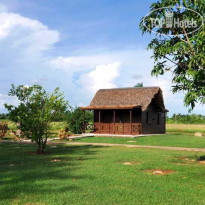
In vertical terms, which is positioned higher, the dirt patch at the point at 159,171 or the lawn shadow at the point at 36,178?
the lawn shadow at the point at 36,178

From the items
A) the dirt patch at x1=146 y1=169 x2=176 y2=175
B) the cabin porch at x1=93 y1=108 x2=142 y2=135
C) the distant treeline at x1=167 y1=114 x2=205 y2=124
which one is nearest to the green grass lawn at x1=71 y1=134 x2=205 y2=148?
the cabin porch at x1=93 y1=108 x2=142 y2=135

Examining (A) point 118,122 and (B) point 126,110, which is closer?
Result: (B) point 126,110

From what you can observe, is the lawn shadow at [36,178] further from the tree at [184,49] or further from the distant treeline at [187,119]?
the distant treeline at [187,119]

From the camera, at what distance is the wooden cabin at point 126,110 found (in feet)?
103

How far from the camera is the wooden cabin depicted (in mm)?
31312

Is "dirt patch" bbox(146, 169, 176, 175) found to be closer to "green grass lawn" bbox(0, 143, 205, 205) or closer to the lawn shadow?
"green grass lawn" bbox(0, 143, 205, 205)

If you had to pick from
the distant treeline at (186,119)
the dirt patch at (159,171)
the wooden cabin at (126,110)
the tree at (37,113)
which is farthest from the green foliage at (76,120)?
the distant treeline at (186,119)

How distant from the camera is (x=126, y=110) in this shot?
3209 cm

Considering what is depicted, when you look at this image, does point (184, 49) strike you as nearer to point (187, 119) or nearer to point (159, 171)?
point (159, 171)

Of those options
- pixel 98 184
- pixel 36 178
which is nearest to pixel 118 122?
pixel 36 178

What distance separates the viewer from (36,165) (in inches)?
424

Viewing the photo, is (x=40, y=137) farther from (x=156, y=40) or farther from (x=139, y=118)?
(x=139, y=118)

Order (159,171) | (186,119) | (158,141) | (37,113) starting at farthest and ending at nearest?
(186,119) < (158,141) < (37,113) < (159,171)

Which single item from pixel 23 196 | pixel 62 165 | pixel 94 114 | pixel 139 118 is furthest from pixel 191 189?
pixel 94 114
